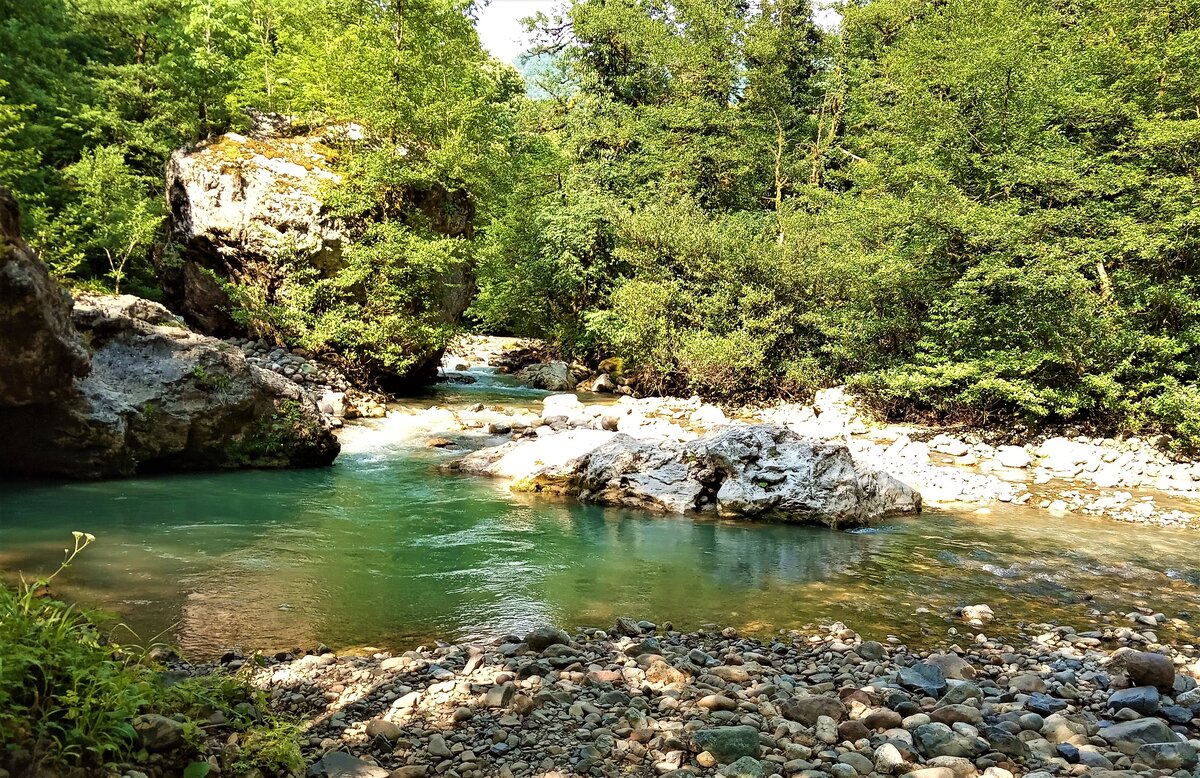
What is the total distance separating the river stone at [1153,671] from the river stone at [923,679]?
137 centimetres

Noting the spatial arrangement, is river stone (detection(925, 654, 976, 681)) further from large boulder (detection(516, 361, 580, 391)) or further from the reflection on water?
large boulder (detection(516, 361, 580, 391))

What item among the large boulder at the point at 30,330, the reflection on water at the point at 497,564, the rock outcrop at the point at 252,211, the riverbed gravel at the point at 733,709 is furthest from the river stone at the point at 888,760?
the rock outcrop at the point at 252,211

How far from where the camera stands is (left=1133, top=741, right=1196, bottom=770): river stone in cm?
365

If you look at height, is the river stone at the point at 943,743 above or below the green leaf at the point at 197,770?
below

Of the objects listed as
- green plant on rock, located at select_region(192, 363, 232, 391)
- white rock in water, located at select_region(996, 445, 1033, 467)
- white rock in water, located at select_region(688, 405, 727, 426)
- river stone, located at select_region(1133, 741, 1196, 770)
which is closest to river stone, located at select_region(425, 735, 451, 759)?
river stone, located at select_region(1133, 741, 1196, 770)

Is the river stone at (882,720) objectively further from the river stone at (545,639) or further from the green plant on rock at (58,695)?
the green plant on rock at (58,695)

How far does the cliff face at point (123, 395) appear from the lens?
872cm

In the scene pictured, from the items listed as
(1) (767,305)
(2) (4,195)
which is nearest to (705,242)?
(1) (767,305)

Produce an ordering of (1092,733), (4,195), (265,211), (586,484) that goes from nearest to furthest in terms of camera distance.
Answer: (1092,733), (4,195), (586,484), (265,211)

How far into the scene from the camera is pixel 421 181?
62.3ft

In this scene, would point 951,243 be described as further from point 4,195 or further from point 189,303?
point 189,303

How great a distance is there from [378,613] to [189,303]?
17219 millimetres

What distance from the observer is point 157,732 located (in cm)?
274

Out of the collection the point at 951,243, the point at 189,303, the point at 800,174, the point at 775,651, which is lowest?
the point at 775,651
